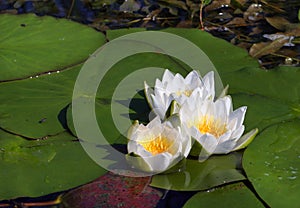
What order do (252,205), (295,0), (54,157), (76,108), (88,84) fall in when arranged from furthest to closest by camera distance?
(295,0) < (88,84) < (76,108) < (54,157) < (252,205)

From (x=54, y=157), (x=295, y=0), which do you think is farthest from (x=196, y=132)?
(x=295, y=0)

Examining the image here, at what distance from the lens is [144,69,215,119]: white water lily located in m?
2.05

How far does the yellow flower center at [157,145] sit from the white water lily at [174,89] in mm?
162

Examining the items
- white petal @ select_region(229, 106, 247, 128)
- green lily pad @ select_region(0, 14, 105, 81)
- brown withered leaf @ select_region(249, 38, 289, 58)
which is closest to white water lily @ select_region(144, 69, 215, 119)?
white petal @ select_region(229, 106, 247, 128)

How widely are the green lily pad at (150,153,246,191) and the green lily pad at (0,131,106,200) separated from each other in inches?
9.6

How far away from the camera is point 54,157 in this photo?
205cm

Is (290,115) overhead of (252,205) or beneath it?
overhead

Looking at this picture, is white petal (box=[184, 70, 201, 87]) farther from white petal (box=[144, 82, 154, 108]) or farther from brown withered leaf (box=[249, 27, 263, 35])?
brown withered leaf (box=[249, 27, 263, 35])

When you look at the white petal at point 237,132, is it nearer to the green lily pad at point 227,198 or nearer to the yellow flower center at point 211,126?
the yellow flower center at point 211,126

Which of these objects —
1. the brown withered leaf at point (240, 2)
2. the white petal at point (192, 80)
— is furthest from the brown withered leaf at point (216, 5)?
the white petal at point (192, 80)

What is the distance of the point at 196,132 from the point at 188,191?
0.69 feet

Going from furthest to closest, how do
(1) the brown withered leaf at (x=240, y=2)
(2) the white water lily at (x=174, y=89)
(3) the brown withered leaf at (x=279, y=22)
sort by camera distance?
1. (1) the brown withered leaf at (x=240, y=2)
2. (3) the brown withered leaf at (x=279, y=22)
3. (2) the white water lily at (x=174, y=89)

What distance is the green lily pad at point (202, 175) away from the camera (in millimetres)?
1913

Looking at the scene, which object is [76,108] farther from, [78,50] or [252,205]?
[252,205]
